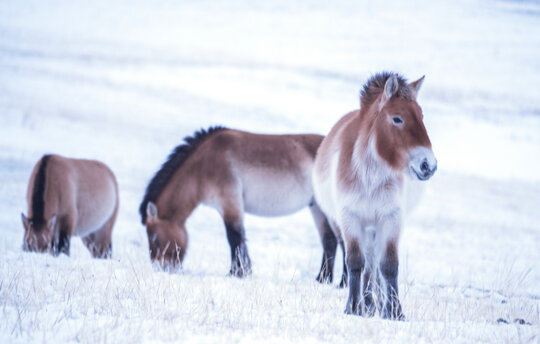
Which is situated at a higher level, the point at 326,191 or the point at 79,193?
the point at 326,191

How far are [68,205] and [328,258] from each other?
12.3ft

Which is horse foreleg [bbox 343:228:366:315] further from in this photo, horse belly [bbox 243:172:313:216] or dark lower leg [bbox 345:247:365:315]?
horse belly [bbox 243:172:313:216]

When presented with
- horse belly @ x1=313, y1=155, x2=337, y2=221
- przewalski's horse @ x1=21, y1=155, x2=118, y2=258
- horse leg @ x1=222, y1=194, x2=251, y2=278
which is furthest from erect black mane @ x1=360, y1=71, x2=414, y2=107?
przewalski's horse @ x1=21, y1=155, x2=118, y2=258

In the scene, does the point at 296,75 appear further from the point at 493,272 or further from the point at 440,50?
the point at 493,272

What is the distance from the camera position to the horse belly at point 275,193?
281 inches

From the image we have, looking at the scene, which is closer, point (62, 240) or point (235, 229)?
point (235, 229)

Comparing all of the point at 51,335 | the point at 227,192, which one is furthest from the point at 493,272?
the point at 51,335

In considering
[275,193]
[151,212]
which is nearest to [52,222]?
[151,212]

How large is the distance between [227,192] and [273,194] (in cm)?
73

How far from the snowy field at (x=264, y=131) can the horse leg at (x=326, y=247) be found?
11.5 inches

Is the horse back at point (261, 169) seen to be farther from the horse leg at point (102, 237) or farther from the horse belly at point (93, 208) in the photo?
the horse leg at point (102, 237)

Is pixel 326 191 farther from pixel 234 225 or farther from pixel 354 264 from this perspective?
pixel 234 225

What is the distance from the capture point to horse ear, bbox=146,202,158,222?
6734 mm

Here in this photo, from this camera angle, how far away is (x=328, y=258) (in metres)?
→ 6.86
